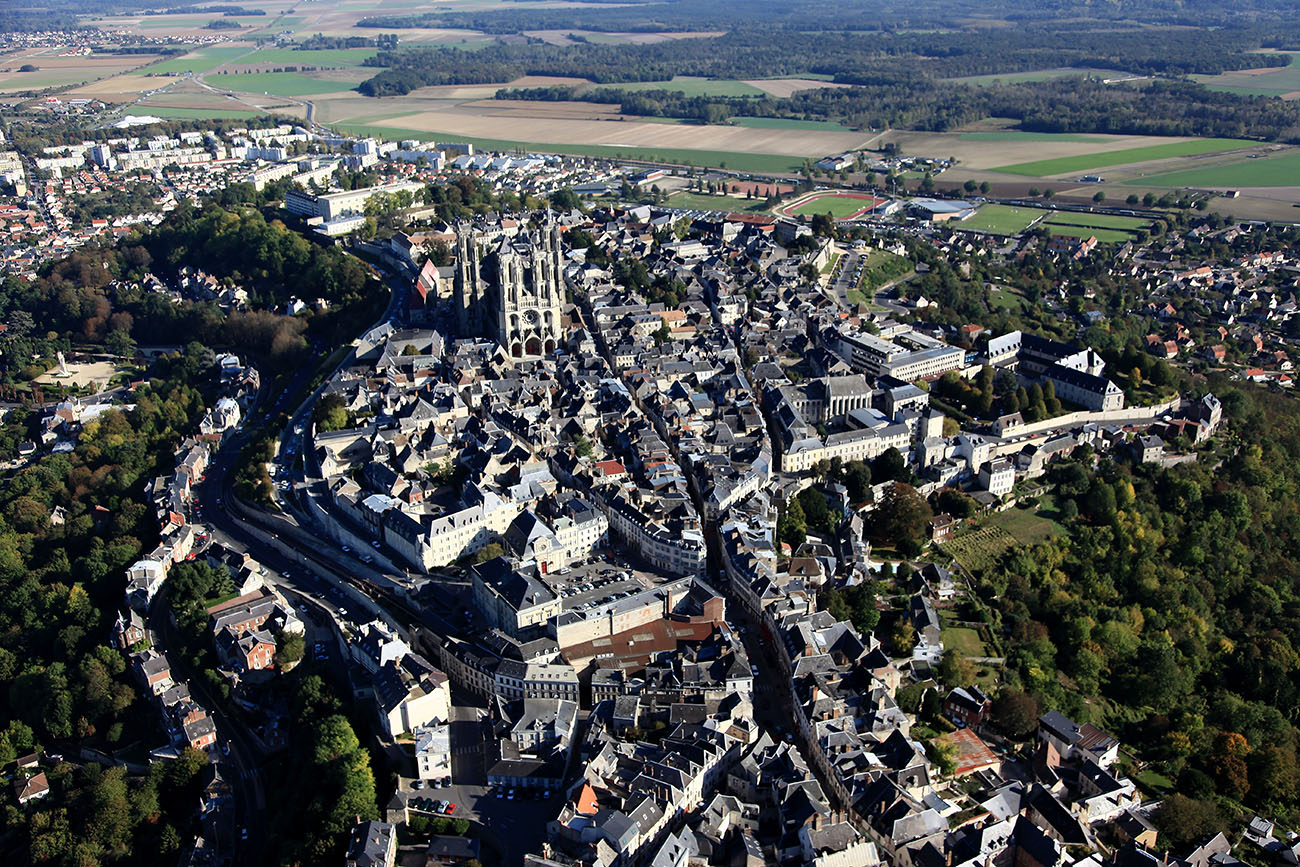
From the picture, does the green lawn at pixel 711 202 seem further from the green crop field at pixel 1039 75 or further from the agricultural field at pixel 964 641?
the green crop field at pixel 1039 75

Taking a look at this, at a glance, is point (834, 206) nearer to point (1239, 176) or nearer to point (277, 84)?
point (1239, 176)

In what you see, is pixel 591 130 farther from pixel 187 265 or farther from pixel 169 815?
pixel 169 815

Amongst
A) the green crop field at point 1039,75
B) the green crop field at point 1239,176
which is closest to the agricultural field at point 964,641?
the green crop field at point 1239,176

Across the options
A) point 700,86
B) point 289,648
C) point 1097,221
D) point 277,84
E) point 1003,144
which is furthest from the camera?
point 277,84

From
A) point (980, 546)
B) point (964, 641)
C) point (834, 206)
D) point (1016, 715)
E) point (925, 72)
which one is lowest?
point (964, 641)

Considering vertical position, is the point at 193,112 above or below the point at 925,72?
below

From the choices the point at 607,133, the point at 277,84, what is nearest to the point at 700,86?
the point at 607,133
